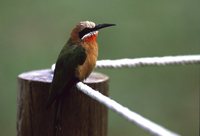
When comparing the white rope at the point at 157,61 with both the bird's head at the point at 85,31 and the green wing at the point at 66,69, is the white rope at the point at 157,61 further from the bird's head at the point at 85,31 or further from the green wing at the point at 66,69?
the bird's head at the point at 85,31

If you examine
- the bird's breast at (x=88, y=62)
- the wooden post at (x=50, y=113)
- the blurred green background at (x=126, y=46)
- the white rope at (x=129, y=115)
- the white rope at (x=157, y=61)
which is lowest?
the blurred green background at (x=126, y=46)

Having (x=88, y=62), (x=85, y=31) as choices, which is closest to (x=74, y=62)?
(x=88, y=62)

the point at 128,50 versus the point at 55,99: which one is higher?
the point at 55,99

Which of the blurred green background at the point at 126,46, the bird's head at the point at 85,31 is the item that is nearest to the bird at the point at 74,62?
the bird's head at the point at 85,31

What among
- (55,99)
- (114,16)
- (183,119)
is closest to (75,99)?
(55,99)

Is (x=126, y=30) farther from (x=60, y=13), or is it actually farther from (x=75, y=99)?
(x=75, y=99)

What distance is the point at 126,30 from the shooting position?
10.5 m

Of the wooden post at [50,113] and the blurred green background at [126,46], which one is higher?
the wooden post at [50,113]

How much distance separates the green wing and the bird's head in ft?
0.16

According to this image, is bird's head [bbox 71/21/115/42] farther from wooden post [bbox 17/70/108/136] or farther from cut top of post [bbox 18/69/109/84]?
wooden post [bbox 17/70/108/136]

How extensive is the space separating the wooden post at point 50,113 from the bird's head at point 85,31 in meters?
0.62

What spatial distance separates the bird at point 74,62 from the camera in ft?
12.4

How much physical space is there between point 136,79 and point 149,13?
2.14m

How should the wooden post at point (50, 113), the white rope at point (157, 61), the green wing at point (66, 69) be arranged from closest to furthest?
1. the white rope at point (157, 61)
2. the wooden post at point (50, 113)
3. the green wing at point (66, 69)
